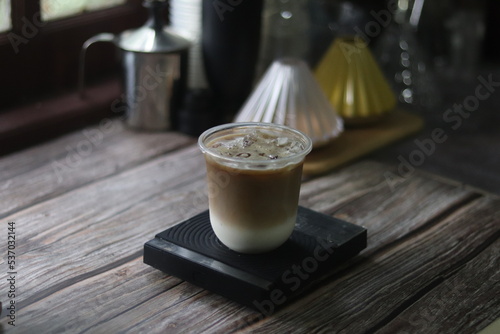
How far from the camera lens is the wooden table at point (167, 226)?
35.1 inches

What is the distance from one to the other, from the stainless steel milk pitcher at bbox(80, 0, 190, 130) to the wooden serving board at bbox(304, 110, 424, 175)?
0.30 meters

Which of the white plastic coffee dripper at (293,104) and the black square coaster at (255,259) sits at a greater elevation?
the white plastic coffee dripper at (293,104)

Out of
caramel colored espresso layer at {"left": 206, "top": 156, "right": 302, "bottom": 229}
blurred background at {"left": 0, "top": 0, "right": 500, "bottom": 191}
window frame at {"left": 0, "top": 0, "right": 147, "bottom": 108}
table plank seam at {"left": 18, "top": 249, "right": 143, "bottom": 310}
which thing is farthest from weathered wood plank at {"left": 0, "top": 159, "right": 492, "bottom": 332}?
window frame at {"left": 0, "top": 0, "right": 147, "bottom": 108}

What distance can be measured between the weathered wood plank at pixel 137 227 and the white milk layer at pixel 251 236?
69 mm

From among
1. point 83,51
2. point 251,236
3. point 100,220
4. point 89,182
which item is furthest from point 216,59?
point 251,236

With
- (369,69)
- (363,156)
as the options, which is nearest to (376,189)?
(363,156)

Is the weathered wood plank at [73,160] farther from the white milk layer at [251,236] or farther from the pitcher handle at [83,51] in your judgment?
the white milk layer at [251,236]

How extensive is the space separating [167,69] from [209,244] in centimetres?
55

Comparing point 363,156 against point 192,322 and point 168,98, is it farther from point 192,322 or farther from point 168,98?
point 192,322

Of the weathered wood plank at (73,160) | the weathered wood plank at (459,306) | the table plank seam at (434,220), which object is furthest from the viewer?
the weathered wood plank at (73,160)

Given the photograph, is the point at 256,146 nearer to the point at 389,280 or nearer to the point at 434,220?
the point at 389,280

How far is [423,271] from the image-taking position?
39.8 inches

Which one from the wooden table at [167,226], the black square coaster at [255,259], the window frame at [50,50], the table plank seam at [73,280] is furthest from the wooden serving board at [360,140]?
the window frame at [50,50]

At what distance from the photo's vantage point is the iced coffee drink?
0.90 metres
